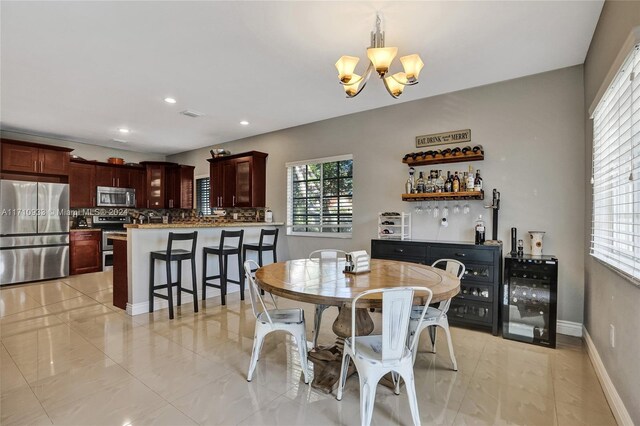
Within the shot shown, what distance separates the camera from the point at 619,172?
6.81 ft

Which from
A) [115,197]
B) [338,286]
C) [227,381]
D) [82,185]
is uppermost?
[82,185]

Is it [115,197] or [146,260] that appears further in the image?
[115,197]

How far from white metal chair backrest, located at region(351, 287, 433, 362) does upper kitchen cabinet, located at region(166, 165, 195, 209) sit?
6.56 meters

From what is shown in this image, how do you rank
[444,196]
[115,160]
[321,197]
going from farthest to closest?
[115,160], [321,197], [444,196]

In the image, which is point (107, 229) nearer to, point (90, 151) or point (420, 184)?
point (90, 151)

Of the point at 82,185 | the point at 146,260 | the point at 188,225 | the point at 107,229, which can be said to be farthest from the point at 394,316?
the point at 82,185

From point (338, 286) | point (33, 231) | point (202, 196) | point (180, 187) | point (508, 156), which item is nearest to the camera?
point (338, 286)

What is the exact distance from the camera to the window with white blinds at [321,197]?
16.1 ft

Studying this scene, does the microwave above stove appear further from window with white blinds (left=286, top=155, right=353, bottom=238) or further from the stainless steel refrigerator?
window with white blinds (left=286, top=155, right=353, bottom=238)

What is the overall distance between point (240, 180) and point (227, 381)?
13.6ft

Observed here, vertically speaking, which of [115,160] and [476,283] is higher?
[115,160]

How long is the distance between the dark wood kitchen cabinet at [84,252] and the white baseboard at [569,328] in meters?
7.59

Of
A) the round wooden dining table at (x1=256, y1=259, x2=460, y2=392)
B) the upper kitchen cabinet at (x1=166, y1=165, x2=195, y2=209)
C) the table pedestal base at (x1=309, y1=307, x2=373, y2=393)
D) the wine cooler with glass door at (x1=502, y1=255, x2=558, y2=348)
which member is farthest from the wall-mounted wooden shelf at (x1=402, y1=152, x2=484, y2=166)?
the upper kitchen cabinet at (x1=166, y1=165, x2=195, y2=209)

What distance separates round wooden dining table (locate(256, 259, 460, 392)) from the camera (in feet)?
5.98
